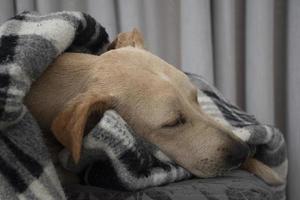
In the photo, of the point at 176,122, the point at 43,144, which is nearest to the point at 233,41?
the point at 176,122

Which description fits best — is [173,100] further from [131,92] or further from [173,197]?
[173,197]

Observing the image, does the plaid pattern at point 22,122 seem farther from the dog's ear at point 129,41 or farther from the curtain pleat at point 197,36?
the curtain pleat at point 197,36

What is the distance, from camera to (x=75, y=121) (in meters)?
0.65

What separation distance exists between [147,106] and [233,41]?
61 cm

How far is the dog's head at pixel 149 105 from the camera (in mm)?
745

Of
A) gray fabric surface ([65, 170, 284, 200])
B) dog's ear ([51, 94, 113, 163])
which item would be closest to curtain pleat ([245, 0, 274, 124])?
gray fabric surface ([65, 170, 284, 200])

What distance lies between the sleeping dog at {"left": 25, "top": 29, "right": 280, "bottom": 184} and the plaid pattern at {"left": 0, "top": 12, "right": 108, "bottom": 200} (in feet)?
0.24

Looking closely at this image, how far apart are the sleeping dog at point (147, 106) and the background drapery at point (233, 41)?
19.6 inches

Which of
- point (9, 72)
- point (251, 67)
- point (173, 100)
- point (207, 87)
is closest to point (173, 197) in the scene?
point (173, 100)

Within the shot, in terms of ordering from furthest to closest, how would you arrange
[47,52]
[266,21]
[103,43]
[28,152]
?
1. [266,21]
2. [103,43]
3. [47,52]
4. [28,152]

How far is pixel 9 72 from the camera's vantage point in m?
0.61

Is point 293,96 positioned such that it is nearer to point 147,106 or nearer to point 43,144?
point 147,106

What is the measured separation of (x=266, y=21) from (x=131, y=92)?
2.03 ft

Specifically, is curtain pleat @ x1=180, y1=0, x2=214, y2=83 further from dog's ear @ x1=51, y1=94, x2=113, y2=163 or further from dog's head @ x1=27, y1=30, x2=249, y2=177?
dog's ear @ x1=51, y1=94, x2=113, y2=163
